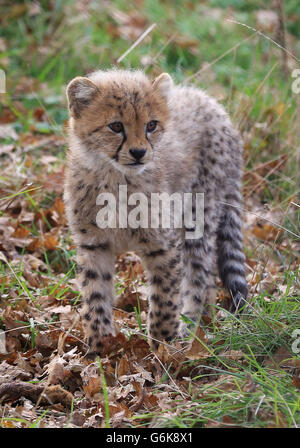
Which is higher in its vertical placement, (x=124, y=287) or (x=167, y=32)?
(x=167, y=32)

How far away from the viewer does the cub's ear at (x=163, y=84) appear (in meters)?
4.42

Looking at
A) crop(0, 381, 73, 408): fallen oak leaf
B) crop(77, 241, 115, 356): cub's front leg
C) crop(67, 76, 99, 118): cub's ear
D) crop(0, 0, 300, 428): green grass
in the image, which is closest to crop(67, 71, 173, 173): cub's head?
crop(67, 76, 99, 118): cub's ear

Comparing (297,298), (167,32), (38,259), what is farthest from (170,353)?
(167,32)

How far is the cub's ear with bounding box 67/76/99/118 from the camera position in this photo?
420 cm

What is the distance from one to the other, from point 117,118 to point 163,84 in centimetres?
54

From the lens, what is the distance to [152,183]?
14.8ft

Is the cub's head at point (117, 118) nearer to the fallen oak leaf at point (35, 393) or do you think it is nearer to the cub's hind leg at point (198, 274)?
the cub's hind leg at point (198, 274)

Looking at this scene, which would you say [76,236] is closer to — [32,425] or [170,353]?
[170,353]

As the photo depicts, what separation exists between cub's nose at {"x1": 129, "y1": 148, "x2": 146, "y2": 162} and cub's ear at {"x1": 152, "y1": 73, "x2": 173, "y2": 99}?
582mm

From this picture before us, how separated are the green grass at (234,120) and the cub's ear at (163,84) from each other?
97cm

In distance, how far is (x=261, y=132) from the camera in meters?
6.71

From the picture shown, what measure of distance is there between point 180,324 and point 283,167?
6.51ft

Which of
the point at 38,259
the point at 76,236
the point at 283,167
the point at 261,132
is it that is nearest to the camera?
the point at 76,236

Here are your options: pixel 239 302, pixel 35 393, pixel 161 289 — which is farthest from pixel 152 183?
Result: pixel 35 393
